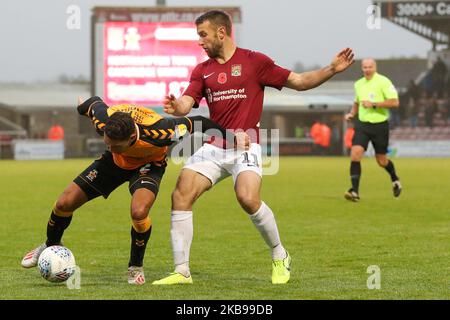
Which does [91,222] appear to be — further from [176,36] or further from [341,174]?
[176,36]

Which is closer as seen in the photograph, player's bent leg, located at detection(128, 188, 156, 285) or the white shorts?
player's bent leg, located at detection(128, 188, 156, 285)

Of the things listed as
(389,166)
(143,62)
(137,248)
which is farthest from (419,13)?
(137,248)

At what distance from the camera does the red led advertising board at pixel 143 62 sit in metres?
47.4

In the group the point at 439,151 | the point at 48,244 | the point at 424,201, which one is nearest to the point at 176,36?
the point at 439,151

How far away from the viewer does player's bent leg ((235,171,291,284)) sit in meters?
8.49

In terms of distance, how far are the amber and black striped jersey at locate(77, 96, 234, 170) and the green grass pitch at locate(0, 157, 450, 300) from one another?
1.04 metres

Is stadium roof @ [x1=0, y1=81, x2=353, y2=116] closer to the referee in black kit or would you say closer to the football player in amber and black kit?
the referee in black kit

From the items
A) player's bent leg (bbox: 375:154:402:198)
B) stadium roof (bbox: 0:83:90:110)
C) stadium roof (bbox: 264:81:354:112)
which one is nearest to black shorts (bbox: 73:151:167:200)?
player's bent leg (bbox: 375:154:402:198)

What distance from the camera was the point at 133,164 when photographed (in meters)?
8.74

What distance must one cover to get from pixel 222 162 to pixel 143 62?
1546 inches

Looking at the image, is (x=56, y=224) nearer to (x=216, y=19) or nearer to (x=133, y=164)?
(x=133, y=164)

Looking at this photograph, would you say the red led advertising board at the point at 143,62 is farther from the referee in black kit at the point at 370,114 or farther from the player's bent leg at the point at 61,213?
the player's bent leg at the point at 61,213

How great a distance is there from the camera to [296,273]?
904 centimetres

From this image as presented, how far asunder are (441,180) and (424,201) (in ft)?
26.6
